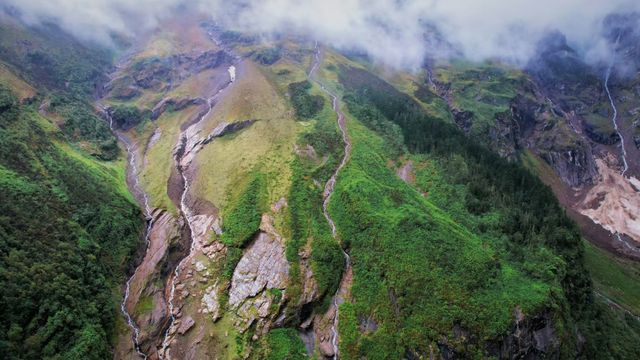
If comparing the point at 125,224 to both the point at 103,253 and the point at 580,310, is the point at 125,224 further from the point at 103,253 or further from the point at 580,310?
the point at 580,310

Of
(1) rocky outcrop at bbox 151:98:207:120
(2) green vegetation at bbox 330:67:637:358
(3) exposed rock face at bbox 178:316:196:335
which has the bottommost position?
(1) rocky outcrop at bbox 151:98:207:120

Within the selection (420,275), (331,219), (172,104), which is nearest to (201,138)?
(172,104)

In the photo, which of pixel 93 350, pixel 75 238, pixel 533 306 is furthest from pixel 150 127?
pixel 533 306

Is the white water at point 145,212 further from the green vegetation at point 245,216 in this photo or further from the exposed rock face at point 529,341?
the exposed rock face at point 529,341

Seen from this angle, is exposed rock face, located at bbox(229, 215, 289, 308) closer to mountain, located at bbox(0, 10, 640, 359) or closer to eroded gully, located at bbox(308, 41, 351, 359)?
mountain, located at bbox(0, 10, 640, 359)

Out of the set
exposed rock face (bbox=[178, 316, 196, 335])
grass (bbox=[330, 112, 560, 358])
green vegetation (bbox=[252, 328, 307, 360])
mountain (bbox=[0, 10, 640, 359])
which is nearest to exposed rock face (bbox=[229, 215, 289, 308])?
mountain (bbox=[0, 10, 640, 359])

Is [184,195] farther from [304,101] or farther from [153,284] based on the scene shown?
[304,101]
